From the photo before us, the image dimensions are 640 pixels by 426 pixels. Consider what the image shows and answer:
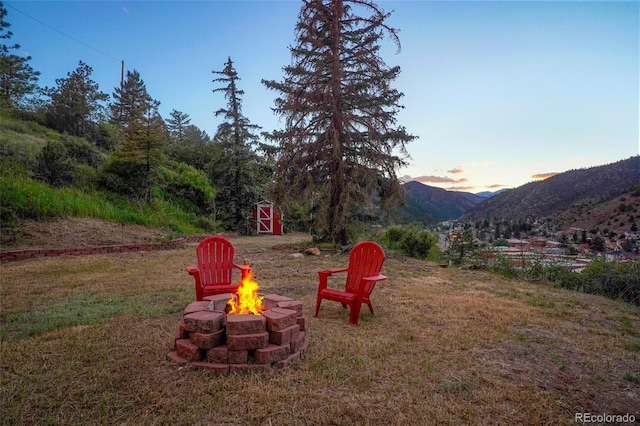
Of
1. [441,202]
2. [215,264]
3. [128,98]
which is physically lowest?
[215,264]

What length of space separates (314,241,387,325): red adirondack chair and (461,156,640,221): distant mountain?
16442 millimetres

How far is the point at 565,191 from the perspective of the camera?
1917 cm

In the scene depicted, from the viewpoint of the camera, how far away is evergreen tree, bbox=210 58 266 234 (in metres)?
18.1

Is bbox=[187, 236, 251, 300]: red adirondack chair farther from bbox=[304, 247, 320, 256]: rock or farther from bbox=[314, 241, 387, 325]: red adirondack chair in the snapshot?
bbox=[304, 247, 320, 256]: rock

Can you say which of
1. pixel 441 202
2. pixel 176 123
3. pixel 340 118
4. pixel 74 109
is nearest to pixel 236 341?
pixel 340 118

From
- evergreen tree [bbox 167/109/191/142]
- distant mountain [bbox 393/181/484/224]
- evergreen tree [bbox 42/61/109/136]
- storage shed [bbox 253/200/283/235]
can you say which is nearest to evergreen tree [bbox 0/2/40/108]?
evergreen tree [bbox 42/61/109/136]

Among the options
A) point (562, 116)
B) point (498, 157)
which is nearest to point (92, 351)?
point (562, 116)

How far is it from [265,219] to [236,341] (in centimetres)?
1727

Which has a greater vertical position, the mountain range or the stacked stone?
the mountain range

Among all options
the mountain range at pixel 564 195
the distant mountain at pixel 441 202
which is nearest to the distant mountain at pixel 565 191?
the mountain range at pixel 564 195

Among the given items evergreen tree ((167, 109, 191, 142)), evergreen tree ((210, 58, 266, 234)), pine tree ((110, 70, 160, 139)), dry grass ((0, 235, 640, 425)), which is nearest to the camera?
dry grass ((0, 235, 640, 425))

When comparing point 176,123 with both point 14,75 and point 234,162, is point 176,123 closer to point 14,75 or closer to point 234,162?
point 14,75

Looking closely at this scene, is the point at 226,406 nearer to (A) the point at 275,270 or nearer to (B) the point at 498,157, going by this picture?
(A) the point at 275,270

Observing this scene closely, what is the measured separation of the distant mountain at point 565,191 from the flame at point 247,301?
1807 cm
